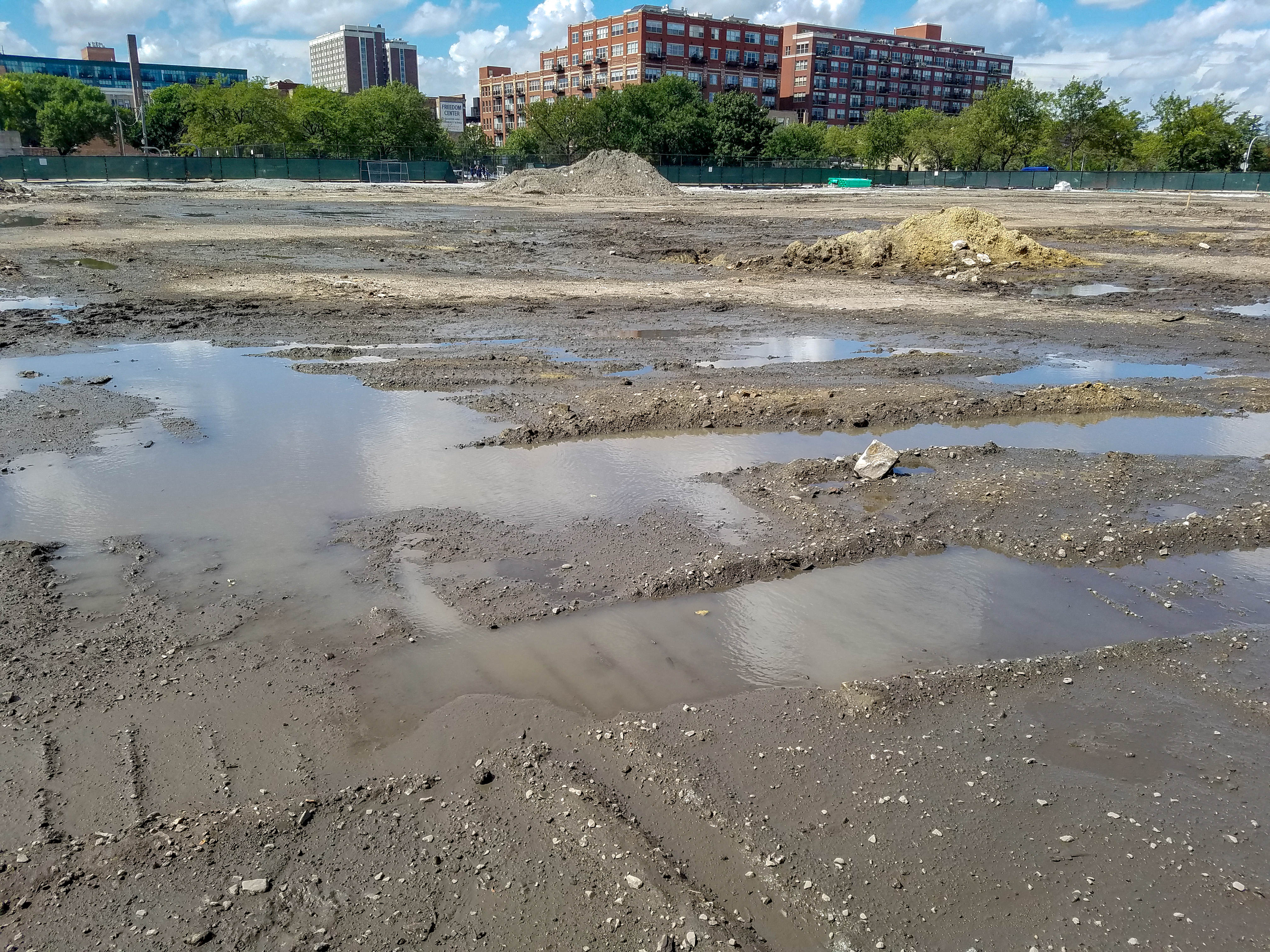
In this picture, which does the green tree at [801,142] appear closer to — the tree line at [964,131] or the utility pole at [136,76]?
the tree line at [964,131]

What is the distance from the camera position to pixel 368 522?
22.0 ft

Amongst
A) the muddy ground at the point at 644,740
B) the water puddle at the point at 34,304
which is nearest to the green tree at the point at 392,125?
the water puddle at the point at 34,304

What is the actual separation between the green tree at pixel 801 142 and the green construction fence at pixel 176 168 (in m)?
48.8

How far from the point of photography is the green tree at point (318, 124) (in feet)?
294

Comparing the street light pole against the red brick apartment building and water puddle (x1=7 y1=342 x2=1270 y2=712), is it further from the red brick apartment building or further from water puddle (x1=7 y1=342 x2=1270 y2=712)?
water puddle (x1=7 y1=342 x2=1270 y2=712)

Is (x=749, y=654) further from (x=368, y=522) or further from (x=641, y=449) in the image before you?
(x=641, y=449)

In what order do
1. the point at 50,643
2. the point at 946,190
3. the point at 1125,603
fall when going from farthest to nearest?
the point at 946,190, the point at 1125,603, the point at 50,643

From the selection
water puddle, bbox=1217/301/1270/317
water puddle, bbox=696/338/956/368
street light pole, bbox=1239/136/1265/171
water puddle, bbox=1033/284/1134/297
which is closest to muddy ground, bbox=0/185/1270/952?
water puddle, bbox=696/338/956/368

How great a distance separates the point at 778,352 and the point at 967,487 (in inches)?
224

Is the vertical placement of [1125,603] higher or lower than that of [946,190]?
lower

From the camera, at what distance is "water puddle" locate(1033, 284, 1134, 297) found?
18938 millimetres

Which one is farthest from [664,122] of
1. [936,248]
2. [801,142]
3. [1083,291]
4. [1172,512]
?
[1172,512]

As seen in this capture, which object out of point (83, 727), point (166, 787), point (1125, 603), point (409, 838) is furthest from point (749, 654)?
point (83, 727)

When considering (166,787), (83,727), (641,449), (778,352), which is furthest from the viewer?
(778,352)
